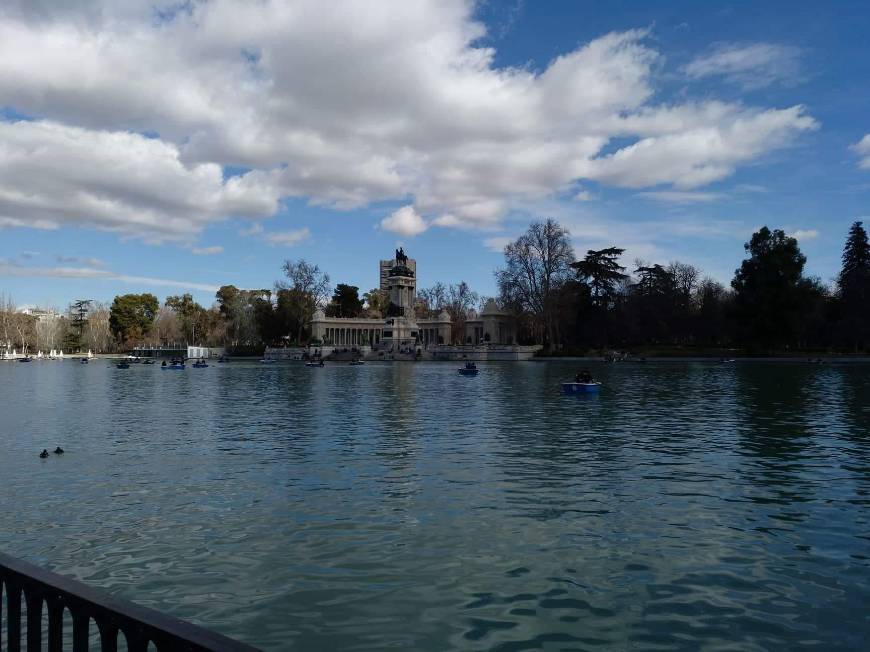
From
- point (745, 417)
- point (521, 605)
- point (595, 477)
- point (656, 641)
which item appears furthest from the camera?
point (745, 417)

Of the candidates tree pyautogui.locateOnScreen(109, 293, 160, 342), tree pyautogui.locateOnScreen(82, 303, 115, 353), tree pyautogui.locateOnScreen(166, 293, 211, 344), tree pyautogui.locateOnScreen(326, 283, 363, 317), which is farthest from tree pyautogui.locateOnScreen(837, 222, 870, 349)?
tree pyautogui.locateOnScreen(82, 303, 115, 353)

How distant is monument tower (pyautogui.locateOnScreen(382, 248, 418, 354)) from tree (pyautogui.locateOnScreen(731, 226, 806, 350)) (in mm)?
54566

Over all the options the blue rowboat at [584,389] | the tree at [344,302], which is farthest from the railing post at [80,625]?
the tree at [344,302]

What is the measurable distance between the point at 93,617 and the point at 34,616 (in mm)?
486

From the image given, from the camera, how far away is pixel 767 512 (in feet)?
42.3

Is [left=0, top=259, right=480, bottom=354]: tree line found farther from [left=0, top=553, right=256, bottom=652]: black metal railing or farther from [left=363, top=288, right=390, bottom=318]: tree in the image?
[left=0, top=553, right=256, bottom=652]: black metal railing

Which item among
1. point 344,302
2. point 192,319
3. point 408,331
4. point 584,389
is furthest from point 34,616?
point 192,319

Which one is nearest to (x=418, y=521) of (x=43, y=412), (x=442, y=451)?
(x=442, y=451)

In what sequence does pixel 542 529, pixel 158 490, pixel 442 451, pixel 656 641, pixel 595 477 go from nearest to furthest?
pixel 656 641 < pixel 542 529 < pixel 158 490 < pixel 595 477 < pixel 442 451

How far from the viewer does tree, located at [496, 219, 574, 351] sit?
103375mm

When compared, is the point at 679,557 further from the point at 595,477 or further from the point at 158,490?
the point at 158,490

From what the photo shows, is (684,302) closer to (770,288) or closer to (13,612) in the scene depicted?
(770,288)

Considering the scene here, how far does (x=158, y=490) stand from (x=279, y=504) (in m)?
3.37

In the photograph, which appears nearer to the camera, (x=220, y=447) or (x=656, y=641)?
(x=656, y=641)
